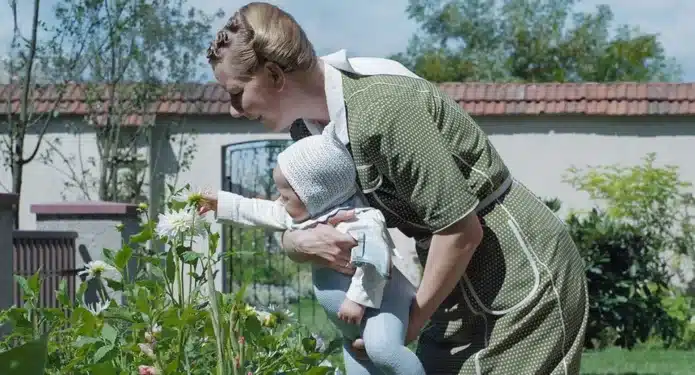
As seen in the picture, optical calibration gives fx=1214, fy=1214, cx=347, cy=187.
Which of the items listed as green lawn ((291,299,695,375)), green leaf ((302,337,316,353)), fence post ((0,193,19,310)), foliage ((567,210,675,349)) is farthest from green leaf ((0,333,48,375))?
foliage ((567,210,675,349))

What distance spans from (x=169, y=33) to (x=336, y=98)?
13047 mm

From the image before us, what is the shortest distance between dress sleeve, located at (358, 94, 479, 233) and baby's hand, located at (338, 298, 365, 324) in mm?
166

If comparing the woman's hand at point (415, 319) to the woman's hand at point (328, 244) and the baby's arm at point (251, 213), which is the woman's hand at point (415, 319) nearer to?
the woman's hand at point (328, 244)

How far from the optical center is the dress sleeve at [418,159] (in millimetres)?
1755

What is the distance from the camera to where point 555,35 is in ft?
139

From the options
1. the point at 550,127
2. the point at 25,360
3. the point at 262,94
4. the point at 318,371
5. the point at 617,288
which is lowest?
the point at 617,288

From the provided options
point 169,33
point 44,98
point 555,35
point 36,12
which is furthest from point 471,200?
point 555,35

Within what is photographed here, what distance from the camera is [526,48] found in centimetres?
4241

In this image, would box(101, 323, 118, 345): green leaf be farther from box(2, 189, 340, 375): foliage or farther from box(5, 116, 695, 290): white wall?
box(5, 116, 695, 290): white wall

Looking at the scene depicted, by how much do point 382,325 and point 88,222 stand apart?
6161mm

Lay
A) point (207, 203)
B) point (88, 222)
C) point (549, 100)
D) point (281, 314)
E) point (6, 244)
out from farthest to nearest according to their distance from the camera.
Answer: point (549, 100) < point (88, 222) < point (6, 244) < point (207, 203) < point (281, 314)

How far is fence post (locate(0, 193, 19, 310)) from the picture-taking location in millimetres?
4426

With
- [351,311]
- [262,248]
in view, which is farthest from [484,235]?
[262,248]

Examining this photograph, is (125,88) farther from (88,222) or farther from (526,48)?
(526,48)
